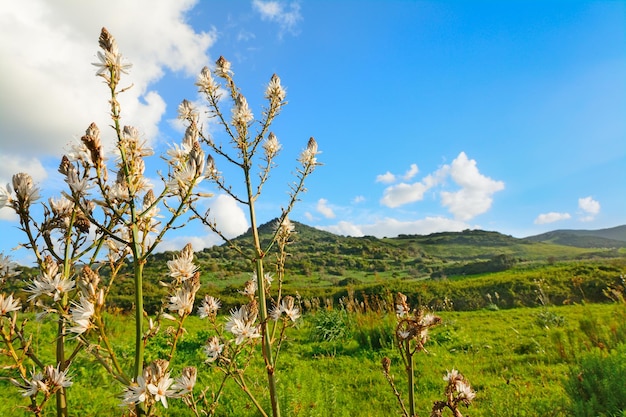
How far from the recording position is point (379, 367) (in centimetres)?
743

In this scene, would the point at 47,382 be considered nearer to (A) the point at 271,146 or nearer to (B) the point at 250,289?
(B) the point at 250,289

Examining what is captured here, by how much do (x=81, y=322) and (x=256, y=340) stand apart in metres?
1.07

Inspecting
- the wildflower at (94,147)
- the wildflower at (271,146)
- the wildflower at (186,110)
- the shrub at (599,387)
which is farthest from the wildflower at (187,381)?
the shrub at (599,387)

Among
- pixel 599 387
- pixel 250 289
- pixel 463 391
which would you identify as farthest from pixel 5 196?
pixel 599 387

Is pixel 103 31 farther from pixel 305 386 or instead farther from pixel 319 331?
pixel 319 331

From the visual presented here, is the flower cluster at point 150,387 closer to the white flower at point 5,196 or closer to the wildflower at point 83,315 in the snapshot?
the wildflower at point 83,315

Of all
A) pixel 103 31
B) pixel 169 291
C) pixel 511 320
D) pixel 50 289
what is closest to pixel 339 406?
pixel 169 291

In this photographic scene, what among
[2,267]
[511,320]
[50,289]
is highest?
[2,267]

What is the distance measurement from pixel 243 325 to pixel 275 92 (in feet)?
6.50

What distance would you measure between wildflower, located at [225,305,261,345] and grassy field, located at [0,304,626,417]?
1887 millimetres

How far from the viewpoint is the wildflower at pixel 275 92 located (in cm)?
332

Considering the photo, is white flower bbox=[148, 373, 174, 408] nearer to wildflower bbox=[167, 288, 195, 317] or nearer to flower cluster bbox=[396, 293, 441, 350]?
wildflower bbox=[167, 288, 195, 317]

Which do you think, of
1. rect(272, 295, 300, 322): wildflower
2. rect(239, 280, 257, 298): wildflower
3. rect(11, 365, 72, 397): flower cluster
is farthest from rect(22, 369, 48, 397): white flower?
rect(272, 295, 300, 322): wildflower

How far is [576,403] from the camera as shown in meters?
3.82
